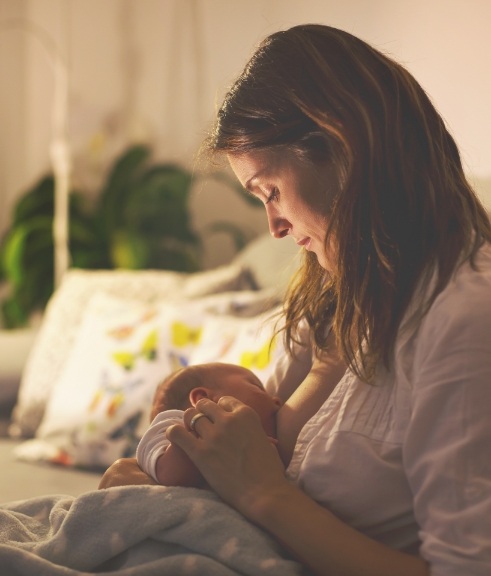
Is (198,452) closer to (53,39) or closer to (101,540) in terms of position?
(101,540)

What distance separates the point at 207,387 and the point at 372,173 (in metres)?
0.46

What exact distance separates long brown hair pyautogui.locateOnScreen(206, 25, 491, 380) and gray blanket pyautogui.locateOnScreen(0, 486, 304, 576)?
0.74 feet

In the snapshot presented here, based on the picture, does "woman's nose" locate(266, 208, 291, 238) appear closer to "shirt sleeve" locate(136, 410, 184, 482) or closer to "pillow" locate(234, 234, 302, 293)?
"shirt sleeve" locate(136, 410, 184, 482)

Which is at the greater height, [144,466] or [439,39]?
[439,39]

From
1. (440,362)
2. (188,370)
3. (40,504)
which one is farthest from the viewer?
(188,370)

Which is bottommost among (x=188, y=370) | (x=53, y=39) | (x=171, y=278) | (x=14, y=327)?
(x=14, y=327)

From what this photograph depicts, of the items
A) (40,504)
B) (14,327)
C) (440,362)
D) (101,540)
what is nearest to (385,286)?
(440,362)

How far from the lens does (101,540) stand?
101 cm

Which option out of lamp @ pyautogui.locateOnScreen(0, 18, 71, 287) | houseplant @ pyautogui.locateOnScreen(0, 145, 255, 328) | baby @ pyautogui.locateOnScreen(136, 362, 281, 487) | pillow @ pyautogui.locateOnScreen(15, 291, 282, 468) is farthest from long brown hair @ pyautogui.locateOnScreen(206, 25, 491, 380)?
lamp @ pyautogui.locateOnScreen(0, 18, 71, 287)

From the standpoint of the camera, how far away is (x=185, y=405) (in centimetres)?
132

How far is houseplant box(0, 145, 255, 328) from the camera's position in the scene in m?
3.37

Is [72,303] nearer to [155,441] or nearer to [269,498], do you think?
[155,441]

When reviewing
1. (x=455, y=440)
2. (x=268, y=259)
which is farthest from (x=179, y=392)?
(x=268, y=259)

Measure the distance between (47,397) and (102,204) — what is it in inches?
50.1
